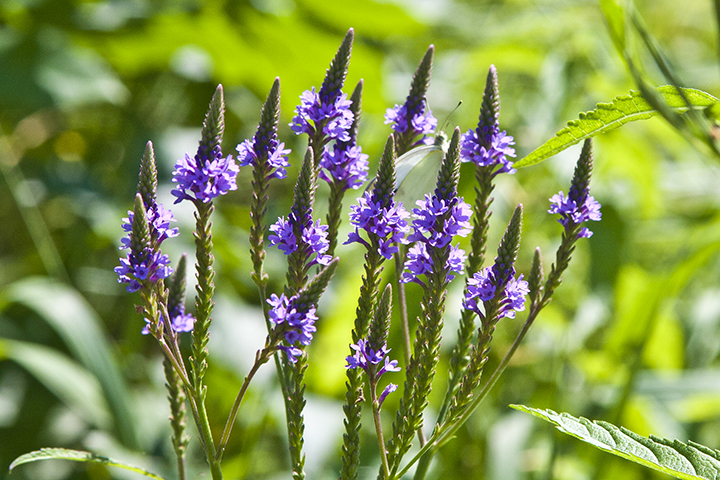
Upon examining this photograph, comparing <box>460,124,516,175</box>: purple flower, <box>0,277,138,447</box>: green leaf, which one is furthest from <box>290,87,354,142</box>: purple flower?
<box>0,277,138,447</box>: green leaf

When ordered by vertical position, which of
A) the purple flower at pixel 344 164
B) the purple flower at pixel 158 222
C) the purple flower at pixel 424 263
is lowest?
the purple flower at pixel 158 222

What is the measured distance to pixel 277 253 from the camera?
362 centimetres

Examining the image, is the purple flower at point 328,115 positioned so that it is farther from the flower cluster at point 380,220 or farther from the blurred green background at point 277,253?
the blurred green background at point 277,253

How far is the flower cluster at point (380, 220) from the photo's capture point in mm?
1142

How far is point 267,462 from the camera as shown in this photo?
127 inches

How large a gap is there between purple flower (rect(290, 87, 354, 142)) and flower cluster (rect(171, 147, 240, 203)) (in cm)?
18

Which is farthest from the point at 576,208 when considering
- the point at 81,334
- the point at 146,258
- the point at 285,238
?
the point at 81,334

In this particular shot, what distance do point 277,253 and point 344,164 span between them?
234 centimetres

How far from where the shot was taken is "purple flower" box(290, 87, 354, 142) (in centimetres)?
124

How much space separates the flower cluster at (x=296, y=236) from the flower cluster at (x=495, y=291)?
0.29 metres

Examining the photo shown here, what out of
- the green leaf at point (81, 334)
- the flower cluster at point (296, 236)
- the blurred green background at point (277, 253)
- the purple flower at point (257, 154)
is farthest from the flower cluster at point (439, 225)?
the green leaf at point (81, 334)

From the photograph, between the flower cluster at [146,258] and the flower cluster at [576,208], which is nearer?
the flower cluster at [146,258]

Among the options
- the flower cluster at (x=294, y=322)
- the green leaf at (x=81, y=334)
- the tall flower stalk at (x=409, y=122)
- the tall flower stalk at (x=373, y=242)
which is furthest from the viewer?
the green leaf at (x=81, y=334)

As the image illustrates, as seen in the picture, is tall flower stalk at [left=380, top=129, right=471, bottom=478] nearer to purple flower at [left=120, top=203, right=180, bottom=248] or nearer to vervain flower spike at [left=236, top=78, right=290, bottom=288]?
vervain flower spike at [left=236, top=78, right=290, bottom=288]
